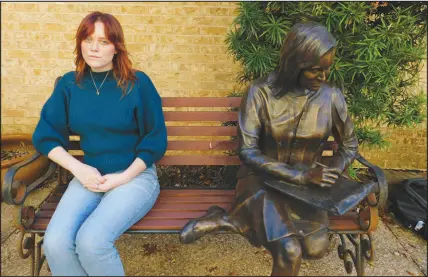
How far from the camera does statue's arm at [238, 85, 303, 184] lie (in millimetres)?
2332

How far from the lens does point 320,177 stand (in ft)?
7.30

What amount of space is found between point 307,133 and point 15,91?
12.3 feet

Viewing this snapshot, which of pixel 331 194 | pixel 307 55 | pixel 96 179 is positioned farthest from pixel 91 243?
pixel 307 55

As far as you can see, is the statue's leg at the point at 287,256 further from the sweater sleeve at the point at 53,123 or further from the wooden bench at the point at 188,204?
the sweater sleeve at the point at 53,123

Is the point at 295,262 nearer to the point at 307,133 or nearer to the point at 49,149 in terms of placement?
the point at 307,133

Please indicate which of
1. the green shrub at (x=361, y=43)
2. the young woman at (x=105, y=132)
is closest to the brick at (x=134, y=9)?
the green shrub at (x=361, y=43)

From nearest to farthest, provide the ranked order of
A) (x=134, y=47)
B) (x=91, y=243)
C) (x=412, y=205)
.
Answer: (x=91, y=243)
(x=412, y=205)
(x=134, y=47)

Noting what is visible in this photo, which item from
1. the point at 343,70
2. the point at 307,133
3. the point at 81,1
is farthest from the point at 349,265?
the point at 81,1

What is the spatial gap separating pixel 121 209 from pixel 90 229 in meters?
0.22

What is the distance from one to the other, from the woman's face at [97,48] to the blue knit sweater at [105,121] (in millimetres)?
151

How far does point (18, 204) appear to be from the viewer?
93.4 inches

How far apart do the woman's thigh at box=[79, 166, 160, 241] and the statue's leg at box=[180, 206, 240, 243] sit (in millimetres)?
321

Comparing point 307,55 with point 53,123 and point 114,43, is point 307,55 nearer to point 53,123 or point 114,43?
point 114,43

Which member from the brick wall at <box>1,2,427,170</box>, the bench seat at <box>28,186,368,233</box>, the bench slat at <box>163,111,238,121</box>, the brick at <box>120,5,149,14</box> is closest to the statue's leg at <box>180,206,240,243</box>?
the bench seat at <box>28,186,368,233</box>
